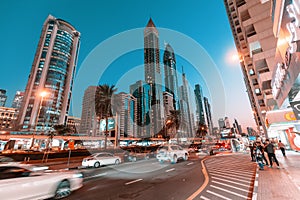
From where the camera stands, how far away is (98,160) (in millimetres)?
14625

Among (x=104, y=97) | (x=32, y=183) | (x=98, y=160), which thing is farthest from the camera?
(x=104, y=97)

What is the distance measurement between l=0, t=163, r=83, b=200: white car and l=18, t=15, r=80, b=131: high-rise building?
96.7 meters

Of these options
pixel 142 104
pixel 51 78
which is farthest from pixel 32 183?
pixel 51 78

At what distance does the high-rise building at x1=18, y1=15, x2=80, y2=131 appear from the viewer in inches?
3519

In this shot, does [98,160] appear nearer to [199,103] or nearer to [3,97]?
[199,103]

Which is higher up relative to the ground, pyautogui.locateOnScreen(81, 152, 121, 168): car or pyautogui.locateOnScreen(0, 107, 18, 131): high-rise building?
pyautogui.locateOnScreen(0, 107, 18, 131): high-rise building

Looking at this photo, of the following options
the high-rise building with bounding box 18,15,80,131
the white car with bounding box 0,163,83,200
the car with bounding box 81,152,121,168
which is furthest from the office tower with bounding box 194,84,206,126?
the white car with bounding box 0,163,83,200

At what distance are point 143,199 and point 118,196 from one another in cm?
108

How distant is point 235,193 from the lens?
553 centimetres

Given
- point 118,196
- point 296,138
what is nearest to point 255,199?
point 118,196

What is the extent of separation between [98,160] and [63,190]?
9175 millimetres

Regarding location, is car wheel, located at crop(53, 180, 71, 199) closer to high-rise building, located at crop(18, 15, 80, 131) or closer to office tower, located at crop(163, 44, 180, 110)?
high-rise building, located at crop(18, 15, 80, 131)

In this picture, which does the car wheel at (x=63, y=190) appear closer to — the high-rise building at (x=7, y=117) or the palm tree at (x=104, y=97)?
the palm tree at (x=104, y=97)

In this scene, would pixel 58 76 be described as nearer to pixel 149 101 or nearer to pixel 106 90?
pixel 149 101
